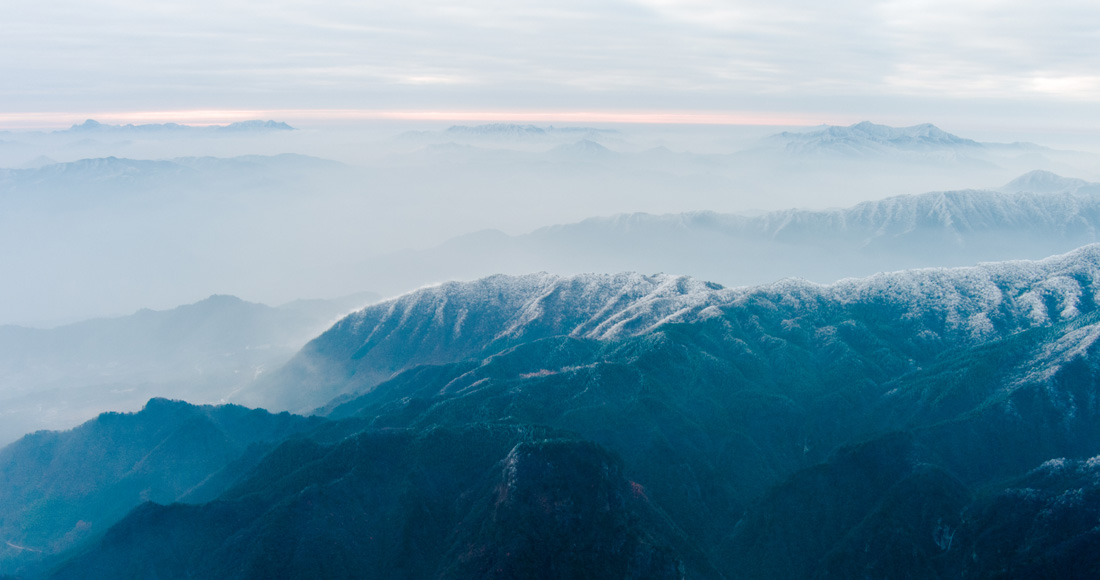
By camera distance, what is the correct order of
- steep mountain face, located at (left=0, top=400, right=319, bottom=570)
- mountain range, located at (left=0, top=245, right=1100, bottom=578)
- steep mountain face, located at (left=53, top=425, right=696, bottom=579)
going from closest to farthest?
steep mountain face, located at (left=53, top=425, right=696, bottom=579), mountain range, located at (left=0, top=245, right=1100, bottom=578), steep mountain face, located at (left=0, top=400, right=319, bottom=570)

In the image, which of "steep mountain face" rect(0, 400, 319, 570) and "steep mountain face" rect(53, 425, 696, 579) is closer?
"steep mountain face" rect(53, 425, 696, 579)

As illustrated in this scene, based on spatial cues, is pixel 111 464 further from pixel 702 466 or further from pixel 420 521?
pixel 702 466

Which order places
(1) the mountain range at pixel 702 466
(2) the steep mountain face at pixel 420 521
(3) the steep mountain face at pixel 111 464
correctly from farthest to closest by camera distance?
1. (3) the steep mountain face at pixel 111 464
2. (1) the mountain range at pixel 702 466
3. (2) the steep mountain face at pixel 420 521

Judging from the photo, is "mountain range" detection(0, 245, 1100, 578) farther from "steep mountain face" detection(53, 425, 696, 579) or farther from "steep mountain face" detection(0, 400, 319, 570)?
"steep mountain face" detection(0, 400, 319, 570)

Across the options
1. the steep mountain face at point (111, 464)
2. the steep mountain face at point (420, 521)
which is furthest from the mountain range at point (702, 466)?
the steep mountain face at point (111, 464)

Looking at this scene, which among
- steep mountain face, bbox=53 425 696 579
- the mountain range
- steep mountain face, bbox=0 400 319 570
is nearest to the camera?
steep mountain face, bbox=53 425 696 579

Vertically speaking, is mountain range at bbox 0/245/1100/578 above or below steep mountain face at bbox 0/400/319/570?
above

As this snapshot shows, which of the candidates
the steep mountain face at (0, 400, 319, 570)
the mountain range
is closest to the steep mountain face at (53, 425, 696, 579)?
the mountain range

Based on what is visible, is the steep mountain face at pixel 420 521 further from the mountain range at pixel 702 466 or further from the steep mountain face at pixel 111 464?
the steep mountain face at pixel 111 464
